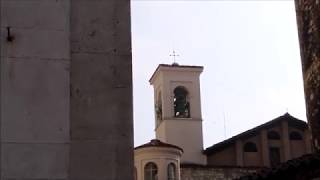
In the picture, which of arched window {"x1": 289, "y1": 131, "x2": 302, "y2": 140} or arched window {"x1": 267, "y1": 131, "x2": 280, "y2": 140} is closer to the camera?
arched window {"x1": 267, "y1": 131, "x2": 280, "y2": 140}

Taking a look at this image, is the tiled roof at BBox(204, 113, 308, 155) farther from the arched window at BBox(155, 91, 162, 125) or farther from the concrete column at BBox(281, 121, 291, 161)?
the arched window at BBox(155, 91, 162, 125)

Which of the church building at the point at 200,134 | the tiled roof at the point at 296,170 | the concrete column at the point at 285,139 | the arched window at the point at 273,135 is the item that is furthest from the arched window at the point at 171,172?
the tiled roof at the point at 296,170

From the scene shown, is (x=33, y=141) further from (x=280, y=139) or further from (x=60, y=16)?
(x=280, y=139)

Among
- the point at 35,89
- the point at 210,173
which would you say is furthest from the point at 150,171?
the point at 35,89

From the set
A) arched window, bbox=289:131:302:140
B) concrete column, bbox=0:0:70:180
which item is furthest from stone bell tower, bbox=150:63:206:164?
concrete column, bbox=0:0:70:180

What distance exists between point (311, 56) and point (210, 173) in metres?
15.9

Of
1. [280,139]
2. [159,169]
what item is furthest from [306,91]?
[280,139]

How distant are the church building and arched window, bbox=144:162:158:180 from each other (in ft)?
5.68

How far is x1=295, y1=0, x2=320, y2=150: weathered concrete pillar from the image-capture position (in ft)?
60.2

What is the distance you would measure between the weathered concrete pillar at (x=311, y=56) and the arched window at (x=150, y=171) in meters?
14.5

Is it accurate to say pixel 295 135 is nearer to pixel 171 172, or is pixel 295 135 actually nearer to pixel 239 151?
pixel 239 151

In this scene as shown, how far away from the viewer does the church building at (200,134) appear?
36250 millimetres

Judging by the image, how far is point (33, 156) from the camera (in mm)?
7043

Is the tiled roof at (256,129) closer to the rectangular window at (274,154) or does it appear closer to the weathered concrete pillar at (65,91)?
the rectangular window at (274,154)
